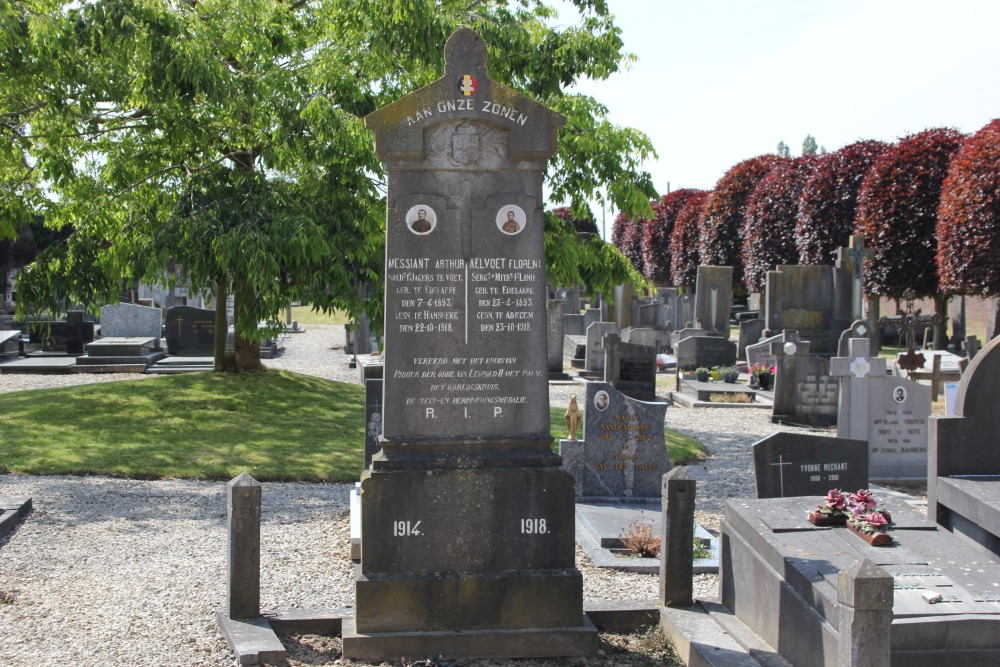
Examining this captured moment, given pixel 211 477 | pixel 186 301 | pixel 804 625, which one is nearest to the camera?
pixel 804 625

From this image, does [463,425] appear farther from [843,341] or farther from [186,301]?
[186,301]

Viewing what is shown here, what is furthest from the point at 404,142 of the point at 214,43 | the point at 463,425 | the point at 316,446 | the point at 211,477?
the point at 214,43

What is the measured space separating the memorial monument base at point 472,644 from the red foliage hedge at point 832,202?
101 ft

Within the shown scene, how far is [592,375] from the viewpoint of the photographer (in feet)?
78.2

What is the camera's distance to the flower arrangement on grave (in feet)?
19.4

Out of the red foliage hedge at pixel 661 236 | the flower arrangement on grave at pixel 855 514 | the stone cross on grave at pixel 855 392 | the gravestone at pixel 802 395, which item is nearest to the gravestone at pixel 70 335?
the gravestone at pixel 802 395

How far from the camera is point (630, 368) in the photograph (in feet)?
50.1

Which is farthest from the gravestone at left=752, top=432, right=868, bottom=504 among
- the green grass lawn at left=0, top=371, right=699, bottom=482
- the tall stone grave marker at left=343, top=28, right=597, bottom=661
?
the green grass lawn at left=0, top=371, right=699, bottom=482

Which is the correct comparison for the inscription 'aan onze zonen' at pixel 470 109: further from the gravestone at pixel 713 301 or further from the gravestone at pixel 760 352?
the gravestone at pixel 713 301

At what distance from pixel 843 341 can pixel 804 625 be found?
51.6 ft

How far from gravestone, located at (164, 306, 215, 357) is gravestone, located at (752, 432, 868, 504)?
19907 millimetres

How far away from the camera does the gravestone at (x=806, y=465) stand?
7.74 m

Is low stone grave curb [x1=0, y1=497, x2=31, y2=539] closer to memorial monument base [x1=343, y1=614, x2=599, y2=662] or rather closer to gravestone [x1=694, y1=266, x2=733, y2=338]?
memorial monument base [x1=343, y1=614, x2=599, y2=662]

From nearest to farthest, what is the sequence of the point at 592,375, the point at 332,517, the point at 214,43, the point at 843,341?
1. the point at 332,517
2. the point at 214,43
3. the point at 843,341
4. the point at 592,375
